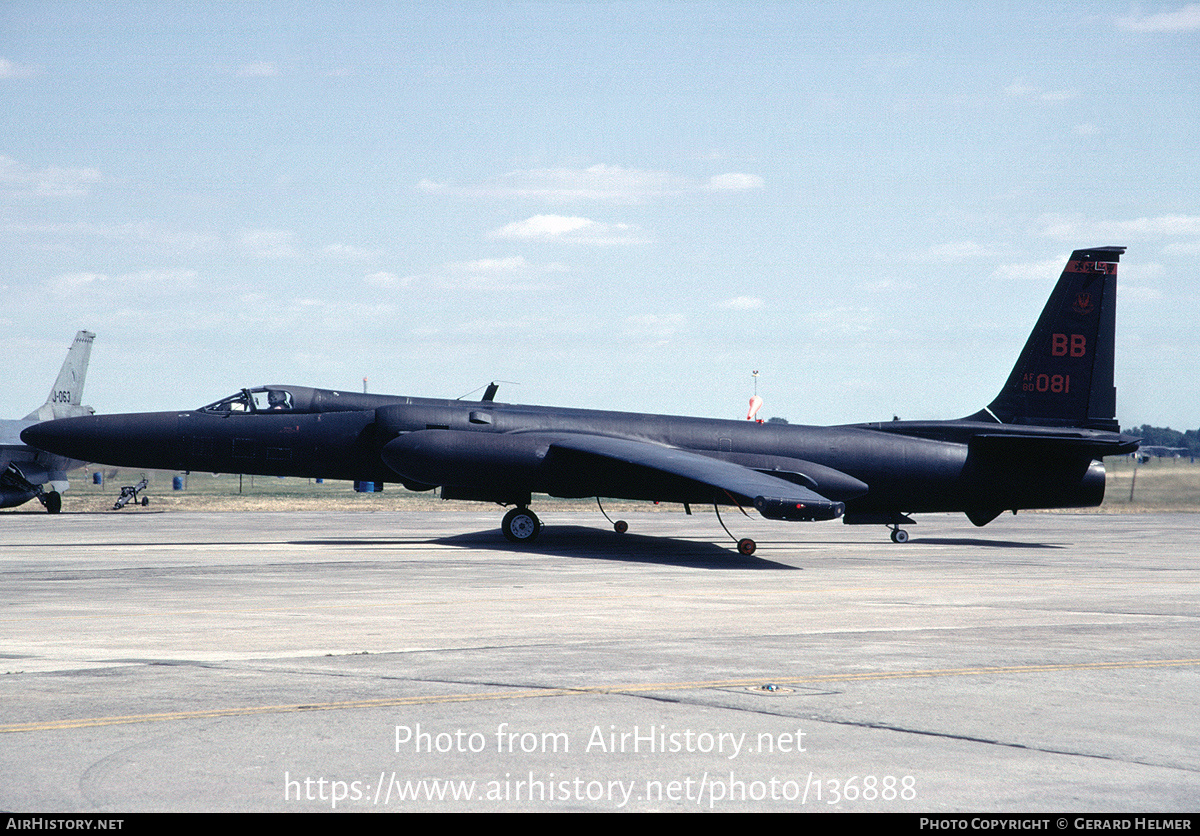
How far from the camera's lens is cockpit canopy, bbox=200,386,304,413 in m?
24.8

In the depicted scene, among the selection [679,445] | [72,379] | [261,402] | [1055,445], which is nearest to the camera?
[261,402]

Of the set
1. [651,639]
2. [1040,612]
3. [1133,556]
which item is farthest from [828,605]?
[1133,556]

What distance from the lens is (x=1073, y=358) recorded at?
2767cm

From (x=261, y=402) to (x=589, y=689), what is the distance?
710 inches

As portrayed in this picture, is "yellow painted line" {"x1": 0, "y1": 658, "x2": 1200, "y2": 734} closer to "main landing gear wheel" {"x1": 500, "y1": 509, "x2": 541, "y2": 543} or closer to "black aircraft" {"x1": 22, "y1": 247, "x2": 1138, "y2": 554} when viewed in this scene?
"black aircraft" {"x1": 22, "y1": 247, "x2": 1138, "y2": 554}

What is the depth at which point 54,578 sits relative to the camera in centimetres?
1716

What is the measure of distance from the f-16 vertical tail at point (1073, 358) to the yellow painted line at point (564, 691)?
59.6ft

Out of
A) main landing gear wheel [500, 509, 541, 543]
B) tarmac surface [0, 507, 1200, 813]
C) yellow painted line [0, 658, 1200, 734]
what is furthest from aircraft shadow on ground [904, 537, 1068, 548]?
yellow painted line [0, 658, 1200, 734]

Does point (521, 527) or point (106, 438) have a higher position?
point (106, 438)

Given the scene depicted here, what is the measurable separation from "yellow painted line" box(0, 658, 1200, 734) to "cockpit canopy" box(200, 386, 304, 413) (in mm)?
17725

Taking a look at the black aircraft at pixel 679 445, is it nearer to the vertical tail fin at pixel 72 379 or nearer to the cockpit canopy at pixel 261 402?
the cockpit canopy at pixel 261 402

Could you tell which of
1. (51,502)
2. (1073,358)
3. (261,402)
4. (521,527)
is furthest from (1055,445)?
(51,502)

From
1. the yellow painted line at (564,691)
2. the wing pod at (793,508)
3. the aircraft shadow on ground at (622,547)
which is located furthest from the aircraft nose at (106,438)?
the yellow painted line at (564,691)

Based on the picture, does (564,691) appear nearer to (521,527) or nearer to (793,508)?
(793,508)
